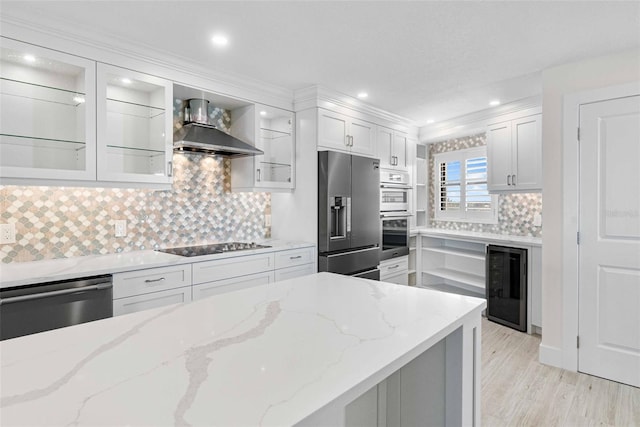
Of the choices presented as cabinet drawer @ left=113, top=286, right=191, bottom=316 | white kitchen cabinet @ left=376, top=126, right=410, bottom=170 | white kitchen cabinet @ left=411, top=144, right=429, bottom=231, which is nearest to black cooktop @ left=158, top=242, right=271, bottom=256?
cabinet drawer @ left=113, top=286, right=191, bottom=316

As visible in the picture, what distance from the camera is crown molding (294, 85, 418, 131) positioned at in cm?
355

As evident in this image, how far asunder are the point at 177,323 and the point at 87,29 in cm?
220

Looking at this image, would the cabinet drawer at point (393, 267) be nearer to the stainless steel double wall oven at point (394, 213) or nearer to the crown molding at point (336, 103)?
the stainless steel double wall oven at point (394, 213)

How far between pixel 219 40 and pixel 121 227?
1.62 m

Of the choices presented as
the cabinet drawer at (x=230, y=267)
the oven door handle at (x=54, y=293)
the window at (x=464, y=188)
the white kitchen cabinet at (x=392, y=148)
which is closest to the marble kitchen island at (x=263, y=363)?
the oven door handle at (x=54, y=293)

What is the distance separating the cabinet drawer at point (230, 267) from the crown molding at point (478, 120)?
2961mm

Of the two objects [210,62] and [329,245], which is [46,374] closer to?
[210,62]

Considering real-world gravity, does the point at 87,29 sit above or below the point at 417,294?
above

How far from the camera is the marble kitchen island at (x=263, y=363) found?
2.28 ft

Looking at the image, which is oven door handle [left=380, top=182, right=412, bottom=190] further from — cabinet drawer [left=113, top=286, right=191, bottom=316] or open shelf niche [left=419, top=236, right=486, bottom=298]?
cabinet drawer [left=113, top=286, right=191, bottom=316]

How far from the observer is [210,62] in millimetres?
2896

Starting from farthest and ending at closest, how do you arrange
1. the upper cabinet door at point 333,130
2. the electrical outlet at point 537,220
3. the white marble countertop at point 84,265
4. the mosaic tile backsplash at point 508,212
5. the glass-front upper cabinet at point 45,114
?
the mosaic tile backsplash at point 508,212 < the electrical outlet at point 537,220 < the upper cabinet door at point 333,130 < the glass-front upper cabinet at point 45,114 < the white marble countertop at point 84,265

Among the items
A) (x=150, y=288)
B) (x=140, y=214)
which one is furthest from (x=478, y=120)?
(x=150, y=288)

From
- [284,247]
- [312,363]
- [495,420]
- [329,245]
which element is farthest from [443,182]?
[312,363]
